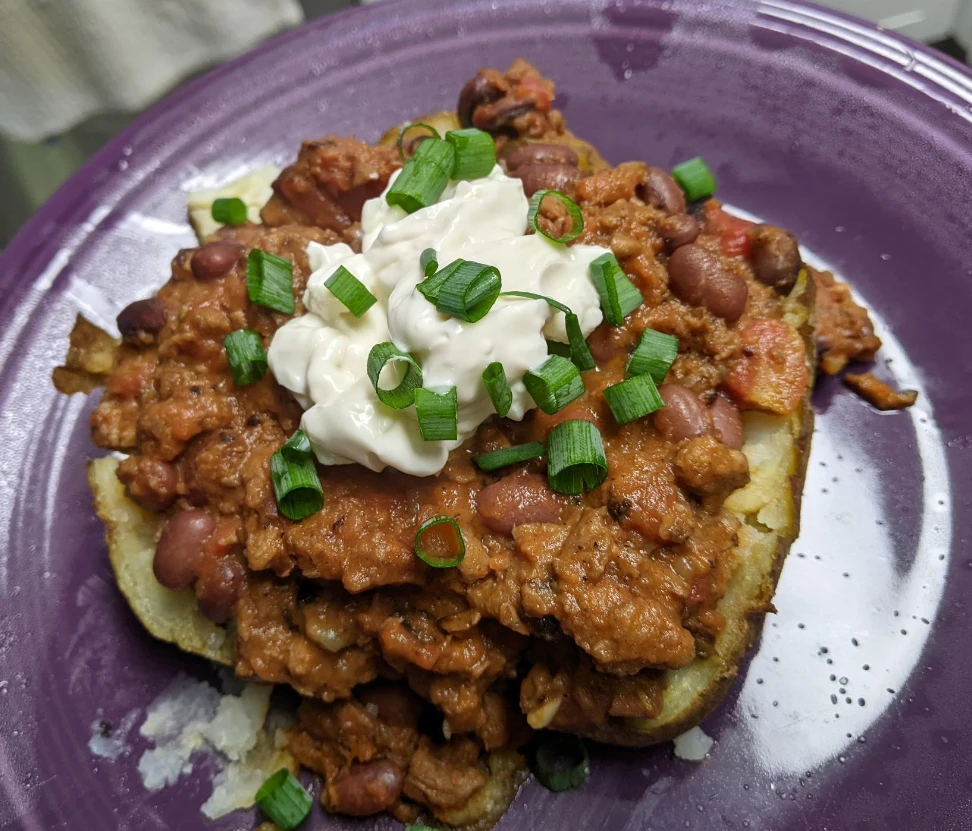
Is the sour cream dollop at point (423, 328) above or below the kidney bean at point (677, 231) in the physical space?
below

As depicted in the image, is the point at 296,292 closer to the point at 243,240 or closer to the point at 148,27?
the point at 243,240

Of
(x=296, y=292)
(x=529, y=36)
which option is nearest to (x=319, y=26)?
(x=529, y=36)

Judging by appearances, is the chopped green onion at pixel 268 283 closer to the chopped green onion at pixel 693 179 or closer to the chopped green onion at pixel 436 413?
the chopped green onion at pixel 436 413

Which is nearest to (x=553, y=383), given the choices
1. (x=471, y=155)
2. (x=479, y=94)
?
(x=471, y=155)

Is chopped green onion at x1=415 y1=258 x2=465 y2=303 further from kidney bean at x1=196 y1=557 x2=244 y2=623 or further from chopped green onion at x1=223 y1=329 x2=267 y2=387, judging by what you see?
kidney bean at x1=196 y1=557 x2=244 y2=623

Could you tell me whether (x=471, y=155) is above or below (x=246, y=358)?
above

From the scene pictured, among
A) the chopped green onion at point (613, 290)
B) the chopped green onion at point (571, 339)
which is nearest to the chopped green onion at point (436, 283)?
the chopped green onion at point (571, 339)

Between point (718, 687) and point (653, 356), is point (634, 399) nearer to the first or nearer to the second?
point (653, 356)
